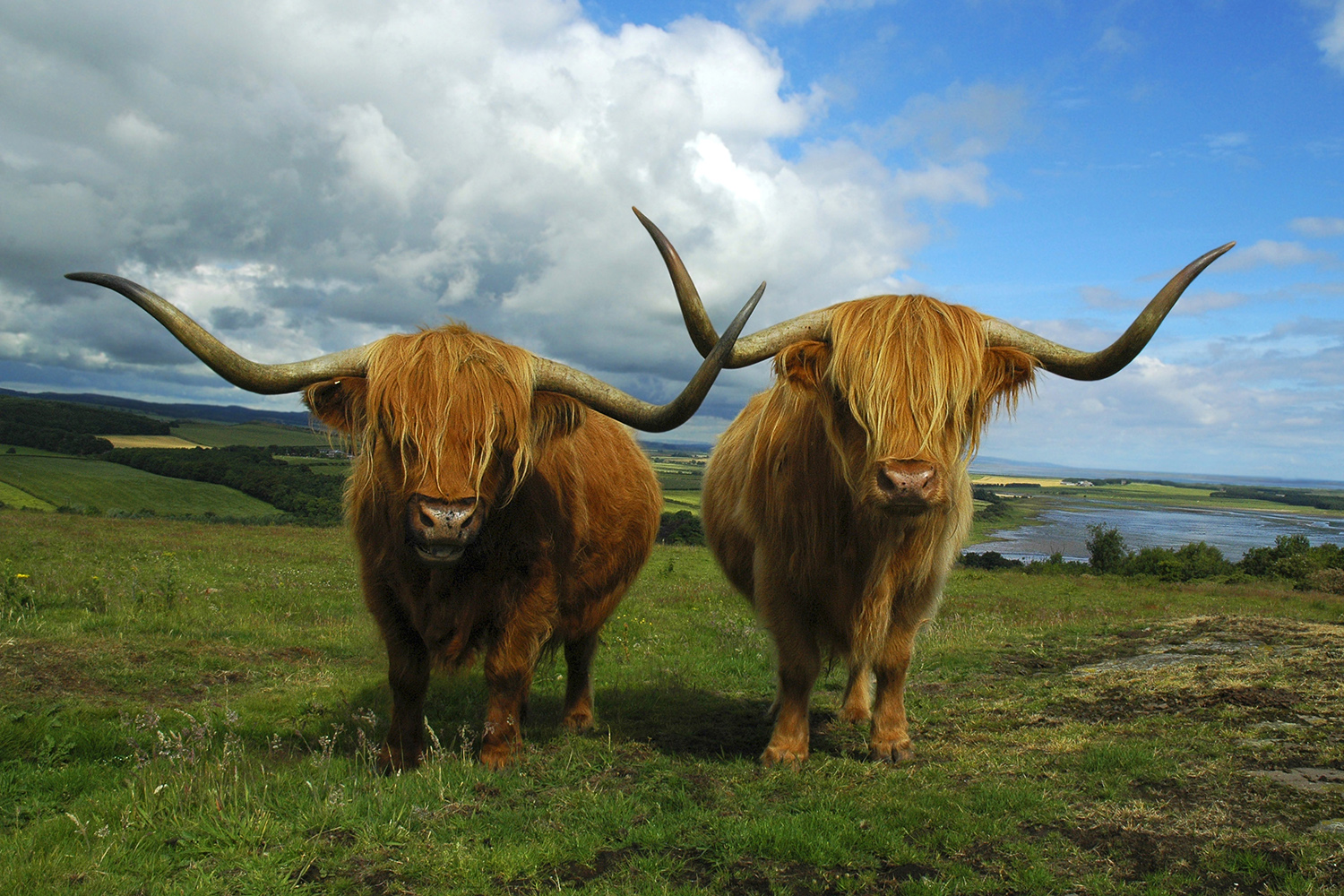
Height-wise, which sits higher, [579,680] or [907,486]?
[907,486]

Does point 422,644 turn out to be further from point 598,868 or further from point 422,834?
point 598,868

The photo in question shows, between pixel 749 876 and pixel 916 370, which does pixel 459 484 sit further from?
pixel 916 370

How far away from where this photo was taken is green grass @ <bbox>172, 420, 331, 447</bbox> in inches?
2415

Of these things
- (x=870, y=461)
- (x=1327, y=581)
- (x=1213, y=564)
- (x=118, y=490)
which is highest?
(x=870, y=461)

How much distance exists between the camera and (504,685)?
4.11 meters

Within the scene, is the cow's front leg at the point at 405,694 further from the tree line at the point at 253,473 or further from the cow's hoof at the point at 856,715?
the tree line at the point at 253,473

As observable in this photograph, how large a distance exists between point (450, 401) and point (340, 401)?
0.77 m

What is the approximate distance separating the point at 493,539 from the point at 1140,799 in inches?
127

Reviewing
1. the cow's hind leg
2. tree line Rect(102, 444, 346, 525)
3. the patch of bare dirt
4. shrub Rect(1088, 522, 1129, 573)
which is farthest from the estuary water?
the patch of bare dirt

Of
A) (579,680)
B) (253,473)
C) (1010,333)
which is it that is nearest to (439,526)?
(579,680)

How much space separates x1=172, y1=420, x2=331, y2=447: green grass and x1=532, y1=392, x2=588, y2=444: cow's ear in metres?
57.1

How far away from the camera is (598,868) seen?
2.91 meters

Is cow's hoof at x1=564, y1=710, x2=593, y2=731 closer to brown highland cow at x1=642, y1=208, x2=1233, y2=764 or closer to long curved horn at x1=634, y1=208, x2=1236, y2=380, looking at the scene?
brown highland cow at x1=642, y1=208, x2=1233, y2=764

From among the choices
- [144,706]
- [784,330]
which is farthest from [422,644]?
[784,330]
